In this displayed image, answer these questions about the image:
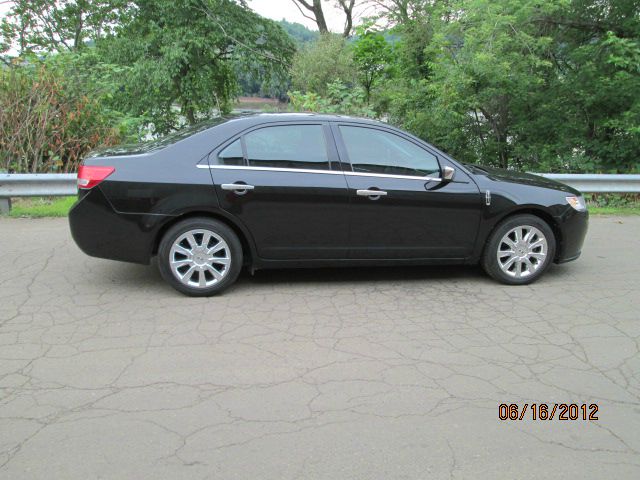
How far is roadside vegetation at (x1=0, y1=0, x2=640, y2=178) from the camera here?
Answer: 9.99 m

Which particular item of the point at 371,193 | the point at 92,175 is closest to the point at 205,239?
the point at 92,175

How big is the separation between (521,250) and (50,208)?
6528 mm

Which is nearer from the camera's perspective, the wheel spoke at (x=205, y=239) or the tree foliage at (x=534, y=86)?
the wheel spoke at (x=205, y=239)

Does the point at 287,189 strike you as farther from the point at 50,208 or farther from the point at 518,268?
the point at 50,208

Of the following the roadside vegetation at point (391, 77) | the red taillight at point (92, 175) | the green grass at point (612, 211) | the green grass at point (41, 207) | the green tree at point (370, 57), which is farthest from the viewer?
the green tree at point (370, 57)

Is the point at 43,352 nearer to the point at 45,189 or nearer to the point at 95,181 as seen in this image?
the point at 95,181

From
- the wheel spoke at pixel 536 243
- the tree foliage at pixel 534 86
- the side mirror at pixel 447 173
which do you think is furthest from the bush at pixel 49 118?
the wheel spoke at pixel 536 243

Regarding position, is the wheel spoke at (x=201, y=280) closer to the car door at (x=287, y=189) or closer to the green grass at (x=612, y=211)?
the car door at (x=287, y=189)

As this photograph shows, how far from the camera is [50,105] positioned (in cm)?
958

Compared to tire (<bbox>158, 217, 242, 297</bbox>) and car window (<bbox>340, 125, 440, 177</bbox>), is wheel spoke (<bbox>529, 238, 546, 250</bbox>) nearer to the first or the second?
car window (<bbox>340, 125, 440, 177</bbox>)

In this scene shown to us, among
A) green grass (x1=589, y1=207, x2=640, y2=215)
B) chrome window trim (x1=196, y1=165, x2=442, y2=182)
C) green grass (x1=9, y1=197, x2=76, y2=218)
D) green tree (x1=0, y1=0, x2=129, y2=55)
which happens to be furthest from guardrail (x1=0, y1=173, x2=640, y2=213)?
green tree (x1=0, y1=0, x2=129, y2=55)

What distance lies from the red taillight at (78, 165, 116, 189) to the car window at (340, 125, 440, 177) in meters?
2.14

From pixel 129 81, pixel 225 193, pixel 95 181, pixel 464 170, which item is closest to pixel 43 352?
pixel 95 181

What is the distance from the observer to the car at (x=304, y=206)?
4988mm
